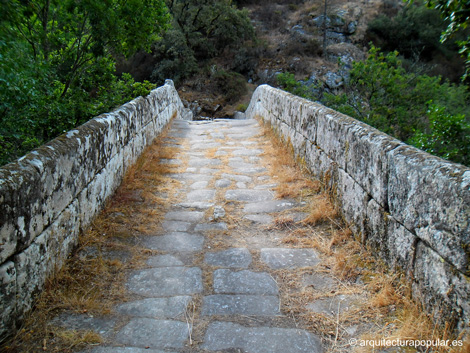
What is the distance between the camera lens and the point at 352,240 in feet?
10.4

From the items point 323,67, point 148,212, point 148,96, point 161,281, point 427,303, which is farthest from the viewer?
point 323,67

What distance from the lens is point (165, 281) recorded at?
2715 millimetres

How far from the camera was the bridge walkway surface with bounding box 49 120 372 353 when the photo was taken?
2127 mm

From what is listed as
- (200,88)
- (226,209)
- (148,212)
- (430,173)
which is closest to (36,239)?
(148,212)

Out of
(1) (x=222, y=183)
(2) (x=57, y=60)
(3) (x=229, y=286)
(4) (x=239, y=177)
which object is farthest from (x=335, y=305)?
(2) (x=57, y=60)

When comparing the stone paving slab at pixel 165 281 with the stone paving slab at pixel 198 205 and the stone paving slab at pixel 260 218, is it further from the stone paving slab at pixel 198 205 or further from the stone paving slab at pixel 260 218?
the stone paving slab at pixel 198 205

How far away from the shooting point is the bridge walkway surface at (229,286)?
213cm

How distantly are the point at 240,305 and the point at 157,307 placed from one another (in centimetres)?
55

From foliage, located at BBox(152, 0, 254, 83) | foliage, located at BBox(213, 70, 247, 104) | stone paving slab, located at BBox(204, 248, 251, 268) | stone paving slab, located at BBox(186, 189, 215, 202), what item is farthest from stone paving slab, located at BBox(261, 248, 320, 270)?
foliage, located at BBox(152, 0, 254, 83)

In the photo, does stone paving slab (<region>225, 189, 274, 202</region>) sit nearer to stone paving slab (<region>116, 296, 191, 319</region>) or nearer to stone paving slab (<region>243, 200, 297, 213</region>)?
stone paving slab (<region>243, 200, 297, 213</region>)

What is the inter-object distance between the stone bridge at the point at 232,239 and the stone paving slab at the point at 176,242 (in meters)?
0.02

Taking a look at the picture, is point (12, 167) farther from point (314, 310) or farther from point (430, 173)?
point (430, 173)

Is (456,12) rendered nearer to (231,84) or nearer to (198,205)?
(198,205)

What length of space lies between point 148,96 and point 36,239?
515cm
